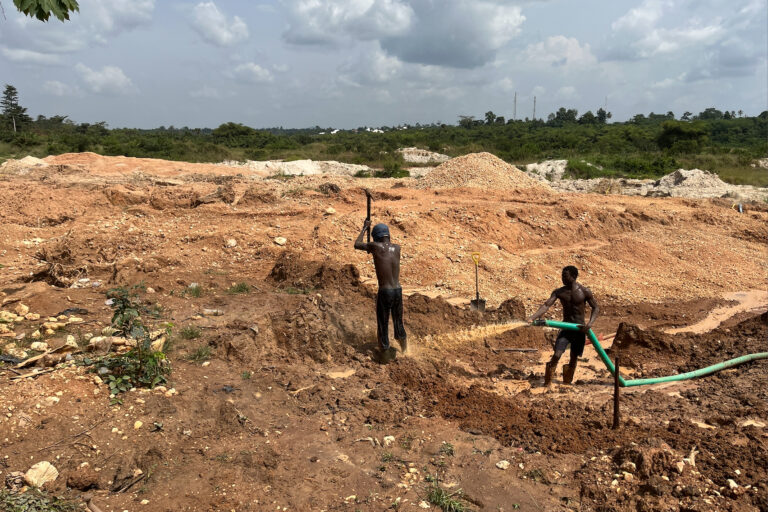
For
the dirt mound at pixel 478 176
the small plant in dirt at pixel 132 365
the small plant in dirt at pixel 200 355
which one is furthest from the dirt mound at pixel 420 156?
the small plant in dirt at pixel 132 365

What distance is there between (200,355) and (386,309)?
212 cm

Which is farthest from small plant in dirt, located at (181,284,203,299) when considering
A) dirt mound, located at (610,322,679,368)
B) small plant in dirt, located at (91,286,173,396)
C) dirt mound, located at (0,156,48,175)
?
dirt mound, located at (0,156,48,175)

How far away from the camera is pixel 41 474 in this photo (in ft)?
11.8

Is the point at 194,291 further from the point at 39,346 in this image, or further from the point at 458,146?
the point at 458,146

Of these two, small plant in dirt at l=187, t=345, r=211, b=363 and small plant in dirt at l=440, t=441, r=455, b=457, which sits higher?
small plant in dirt at l=187, t=345, r=211, b=363

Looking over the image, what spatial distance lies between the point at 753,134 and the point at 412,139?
32.9 m

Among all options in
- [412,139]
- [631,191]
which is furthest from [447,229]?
[412,139]

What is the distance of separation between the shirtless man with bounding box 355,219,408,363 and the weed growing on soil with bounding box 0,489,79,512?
3487 mm

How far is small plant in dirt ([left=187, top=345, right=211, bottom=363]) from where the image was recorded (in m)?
5.61

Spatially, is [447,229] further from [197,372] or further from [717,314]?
[197,372]

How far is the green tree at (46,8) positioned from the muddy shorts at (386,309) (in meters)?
3.91

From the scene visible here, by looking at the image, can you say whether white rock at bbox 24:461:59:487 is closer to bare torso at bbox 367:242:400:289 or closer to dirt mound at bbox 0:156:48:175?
bare torso at bbox 367:242:400:289

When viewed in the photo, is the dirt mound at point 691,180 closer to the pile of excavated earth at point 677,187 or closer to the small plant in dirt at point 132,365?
the pile of excavated earth at point 677,187

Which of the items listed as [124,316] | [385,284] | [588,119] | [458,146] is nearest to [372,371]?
[385,284]
